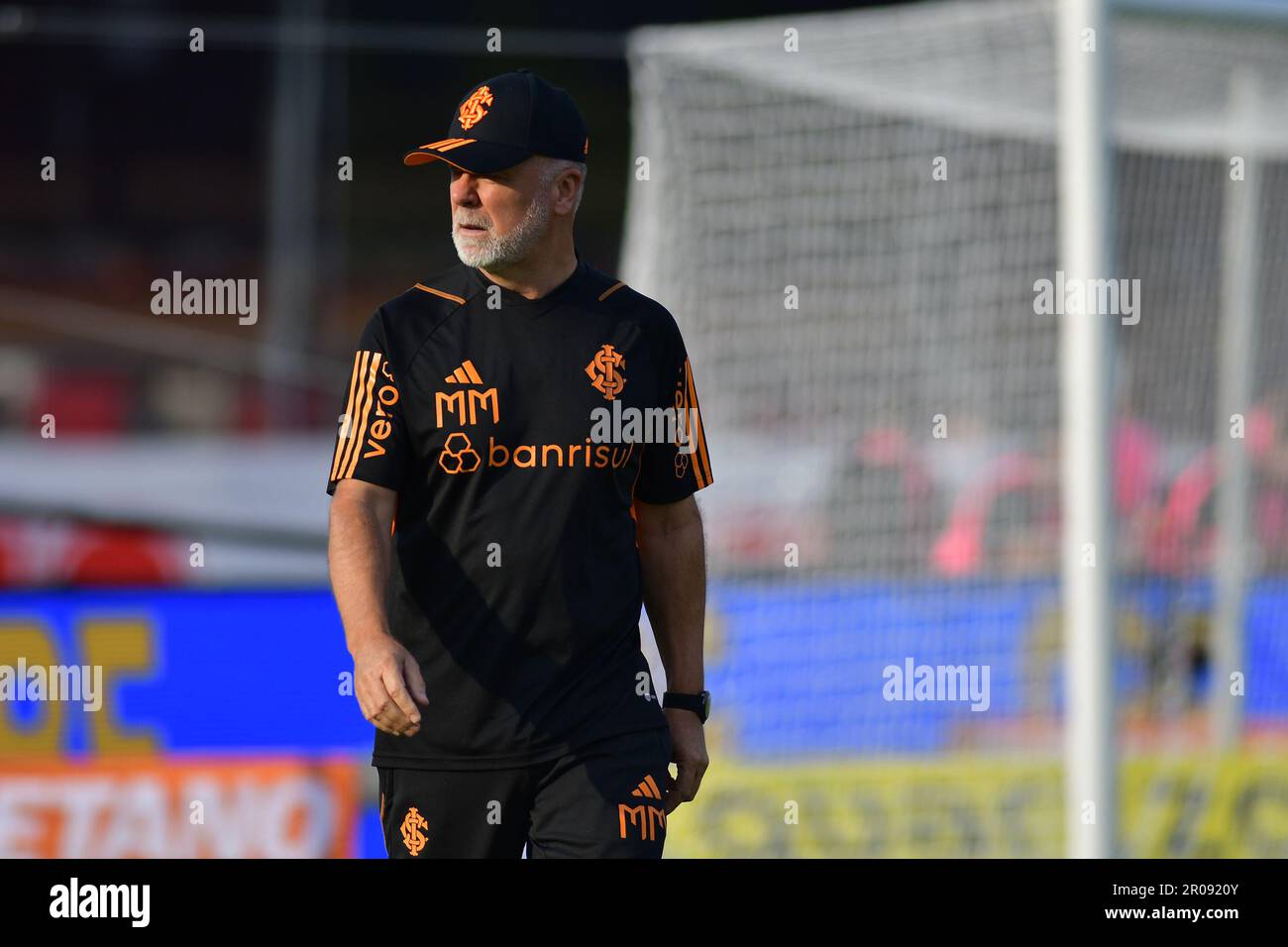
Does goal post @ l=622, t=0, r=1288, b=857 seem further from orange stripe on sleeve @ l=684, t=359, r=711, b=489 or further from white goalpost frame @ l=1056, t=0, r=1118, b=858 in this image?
orange stripe on sleeve @ l=684, t=359, r=711, b=489

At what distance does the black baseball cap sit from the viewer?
3.30 m

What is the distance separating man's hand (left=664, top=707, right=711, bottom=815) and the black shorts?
0.79ft

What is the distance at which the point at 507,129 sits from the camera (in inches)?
131

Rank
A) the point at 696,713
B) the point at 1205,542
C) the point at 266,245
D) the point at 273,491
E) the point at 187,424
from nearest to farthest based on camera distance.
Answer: the point at 696,713 → the point at 1205,542 → the point at 273,491 → the point at 187,424 → the point at 266,245

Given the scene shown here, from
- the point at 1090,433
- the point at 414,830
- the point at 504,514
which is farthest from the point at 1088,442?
the point at 414,830

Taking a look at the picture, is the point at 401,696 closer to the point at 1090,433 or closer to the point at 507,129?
the point at 507,129

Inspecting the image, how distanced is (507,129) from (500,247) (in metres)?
0.23

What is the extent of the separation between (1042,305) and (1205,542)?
6.02 feet

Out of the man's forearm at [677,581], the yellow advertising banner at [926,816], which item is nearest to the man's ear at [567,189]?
the man's forearm at [677,581]

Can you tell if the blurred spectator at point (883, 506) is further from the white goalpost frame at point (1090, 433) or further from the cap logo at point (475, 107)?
the cap logo at point (475, 107)
